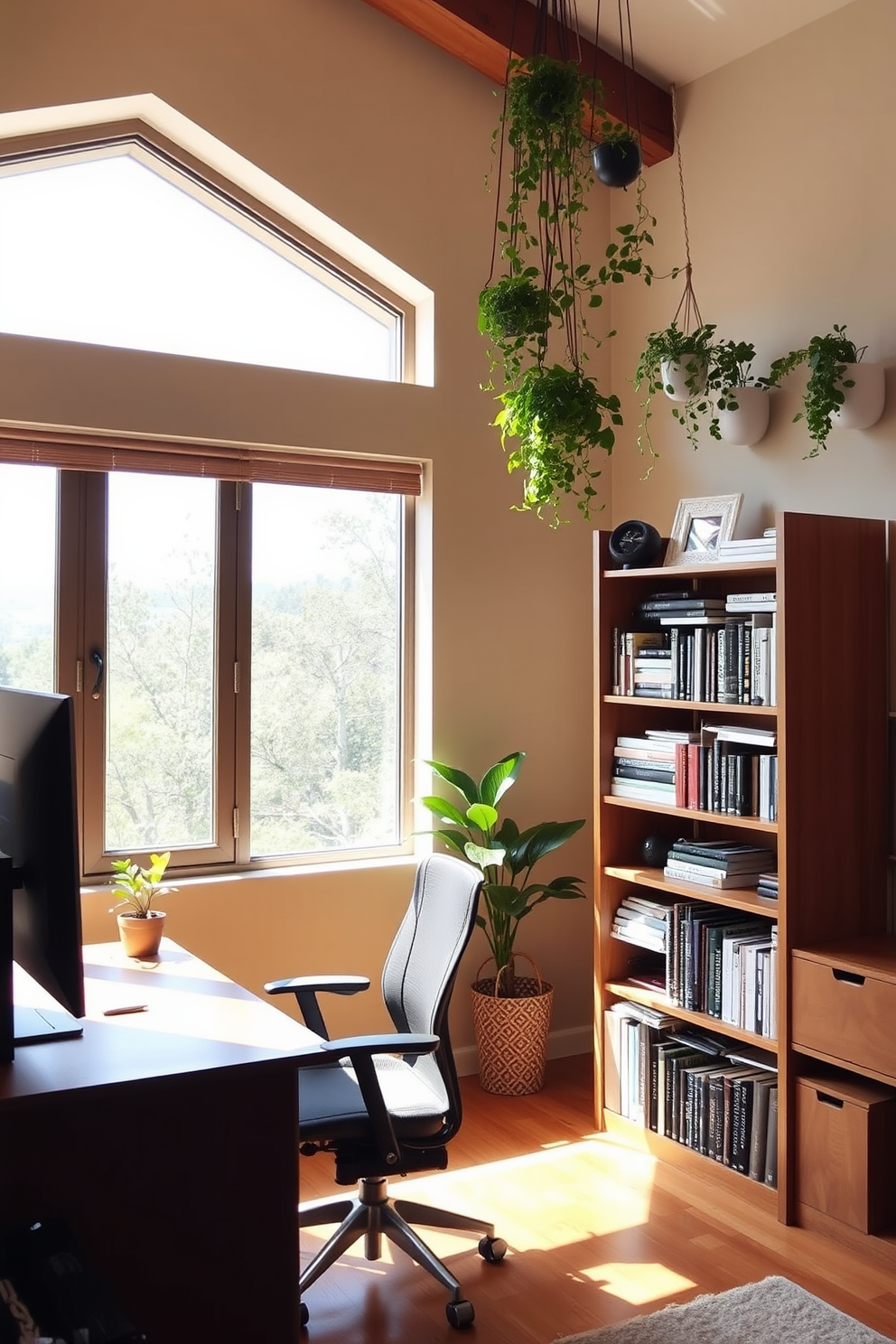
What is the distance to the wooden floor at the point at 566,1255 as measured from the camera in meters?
2.73

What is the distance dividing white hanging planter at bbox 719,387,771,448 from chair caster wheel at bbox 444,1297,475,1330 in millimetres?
2684

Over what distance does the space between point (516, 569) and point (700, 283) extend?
3.99 ft

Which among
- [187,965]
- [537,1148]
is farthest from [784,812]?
[187,965]

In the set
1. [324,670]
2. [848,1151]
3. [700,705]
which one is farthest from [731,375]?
[848,1151]

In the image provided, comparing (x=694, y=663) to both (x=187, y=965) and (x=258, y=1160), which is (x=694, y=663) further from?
(x=258, y=1160)

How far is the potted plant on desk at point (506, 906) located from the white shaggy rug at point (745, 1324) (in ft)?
4.61

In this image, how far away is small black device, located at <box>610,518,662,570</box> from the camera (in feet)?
12.5

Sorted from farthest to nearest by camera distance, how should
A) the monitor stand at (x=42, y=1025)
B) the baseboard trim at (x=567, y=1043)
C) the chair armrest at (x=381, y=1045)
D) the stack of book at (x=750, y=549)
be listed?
1. the baseboard trim at (x=567, y=1043)
2. the stack of book at (x=750, y=549)
3. the chair armrest at (x=381, y=1045)
4. the monitor stand at (x=42, y=1025)

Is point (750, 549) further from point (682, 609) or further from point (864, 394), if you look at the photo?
point (864, 394)

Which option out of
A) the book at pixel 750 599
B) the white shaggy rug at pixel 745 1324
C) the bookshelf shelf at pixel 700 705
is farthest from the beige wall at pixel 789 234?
the white shaggy rug at pixel 745 1324

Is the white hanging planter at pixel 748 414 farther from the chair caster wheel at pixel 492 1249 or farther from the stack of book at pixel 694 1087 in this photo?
the chair caster wheel at pixel 492 1249

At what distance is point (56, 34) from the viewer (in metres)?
3.58

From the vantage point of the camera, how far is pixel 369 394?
13.6ft

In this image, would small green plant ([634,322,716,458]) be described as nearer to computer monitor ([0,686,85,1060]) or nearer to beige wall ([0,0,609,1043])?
beige wall ([0,0,609,1043])
